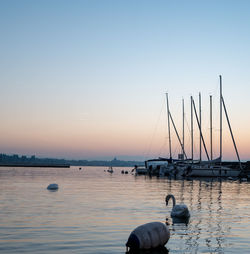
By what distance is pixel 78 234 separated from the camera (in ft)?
62.0

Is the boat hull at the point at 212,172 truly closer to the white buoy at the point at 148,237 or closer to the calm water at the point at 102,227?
the calm water at the point at 102,227

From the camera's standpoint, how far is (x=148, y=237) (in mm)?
15516

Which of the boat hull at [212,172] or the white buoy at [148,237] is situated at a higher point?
the boat hull at [212,172]

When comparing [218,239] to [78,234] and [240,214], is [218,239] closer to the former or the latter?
[78,234]

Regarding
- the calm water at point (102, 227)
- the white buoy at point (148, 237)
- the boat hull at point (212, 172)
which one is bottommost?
the calm water at point (102, 227)

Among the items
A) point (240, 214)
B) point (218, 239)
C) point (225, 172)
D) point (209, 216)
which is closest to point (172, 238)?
point (218, 239)

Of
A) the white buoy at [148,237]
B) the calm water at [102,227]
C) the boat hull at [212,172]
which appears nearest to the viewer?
the white buoy at [148,237]

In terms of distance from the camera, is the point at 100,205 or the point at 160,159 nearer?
the point at 100,205

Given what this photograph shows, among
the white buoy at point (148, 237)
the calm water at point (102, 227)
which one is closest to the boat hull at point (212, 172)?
the calm water at point (102, 227)

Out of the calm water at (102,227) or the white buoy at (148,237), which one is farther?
the calm water at (102,227)

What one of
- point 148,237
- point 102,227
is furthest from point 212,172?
point 148,237

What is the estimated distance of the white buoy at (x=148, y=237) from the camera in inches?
601

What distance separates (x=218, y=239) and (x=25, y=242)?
9468 mm

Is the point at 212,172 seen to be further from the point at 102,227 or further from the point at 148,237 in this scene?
the point at 148,237
